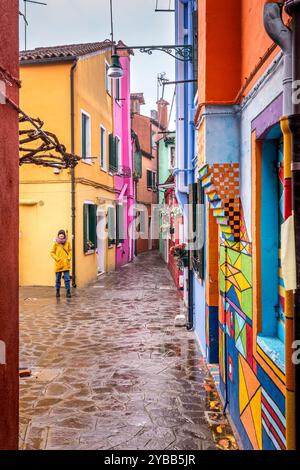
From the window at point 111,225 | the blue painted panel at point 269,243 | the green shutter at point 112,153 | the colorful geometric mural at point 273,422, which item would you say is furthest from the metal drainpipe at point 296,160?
the green shutter at point 112,153

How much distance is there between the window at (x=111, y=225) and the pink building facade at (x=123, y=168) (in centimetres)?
90

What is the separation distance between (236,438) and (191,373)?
1971 millimetres

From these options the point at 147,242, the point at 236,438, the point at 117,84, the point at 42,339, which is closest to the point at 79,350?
the point at 42,339

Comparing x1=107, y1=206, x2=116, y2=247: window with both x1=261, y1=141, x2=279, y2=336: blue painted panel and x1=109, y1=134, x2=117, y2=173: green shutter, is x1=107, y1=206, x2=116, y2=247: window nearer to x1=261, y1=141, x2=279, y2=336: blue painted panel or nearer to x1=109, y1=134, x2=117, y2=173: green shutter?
x1=109, y1=134, x2=117, y2=173: green shutter

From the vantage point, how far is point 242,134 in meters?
4.23

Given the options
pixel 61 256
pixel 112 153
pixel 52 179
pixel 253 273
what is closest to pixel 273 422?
pixel 253 273

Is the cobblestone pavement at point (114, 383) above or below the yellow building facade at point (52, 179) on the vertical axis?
below

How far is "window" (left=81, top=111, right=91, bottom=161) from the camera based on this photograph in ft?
50.0

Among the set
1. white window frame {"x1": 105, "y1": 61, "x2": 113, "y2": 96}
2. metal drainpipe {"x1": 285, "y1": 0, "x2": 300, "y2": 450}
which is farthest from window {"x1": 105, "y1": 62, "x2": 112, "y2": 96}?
metal drainpipe {"x1": 285, "y1": 0, "x2": 300, "y2": 450}

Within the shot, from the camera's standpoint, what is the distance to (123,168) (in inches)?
872

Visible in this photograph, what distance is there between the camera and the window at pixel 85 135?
15234mm

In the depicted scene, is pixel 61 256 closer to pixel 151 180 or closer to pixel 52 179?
pixel 52 179

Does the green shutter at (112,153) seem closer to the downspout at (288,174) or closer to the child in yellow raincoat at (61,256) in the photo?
the child in yellow raincoat at (61,256)
